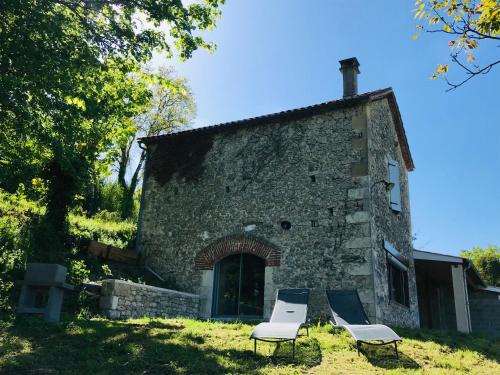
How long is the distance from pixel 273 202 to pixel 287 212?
0.52 meters

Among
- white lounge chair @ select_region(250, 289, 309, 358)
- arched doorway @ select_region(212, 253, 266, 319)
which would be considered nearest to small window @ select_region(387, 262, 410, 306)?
arched doorway @ select_region(212, 253, 266, 319)

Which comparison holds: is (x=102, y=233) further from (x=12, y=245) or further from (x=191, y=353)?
(x=191, y=353)

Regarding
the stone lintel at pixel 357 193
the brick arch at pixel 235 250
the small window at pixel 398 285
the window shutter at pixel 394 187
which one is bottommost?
the small window at pixel 398 285

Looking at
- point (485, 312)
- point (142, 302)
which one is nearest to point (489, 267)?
point (485, 312)

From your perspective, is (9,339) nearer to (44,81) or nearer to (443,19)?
(44,81)

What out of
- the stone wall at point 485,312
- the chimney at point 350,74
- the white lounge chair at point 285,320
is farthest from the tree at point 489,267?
the white lounge chair at point 285,320

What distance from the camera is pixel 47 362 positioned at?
18.6 feet

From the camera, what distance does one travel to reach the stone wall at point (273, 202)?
1048cm

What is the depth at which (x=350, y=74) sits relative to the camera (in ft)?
42.9

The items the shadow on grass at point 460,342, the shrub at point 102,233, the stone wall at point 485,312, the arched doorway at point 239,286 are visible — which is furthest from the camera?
the stone wall at point 485,312

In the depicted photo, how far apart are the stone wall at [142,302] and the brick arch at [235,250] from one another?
1009mm

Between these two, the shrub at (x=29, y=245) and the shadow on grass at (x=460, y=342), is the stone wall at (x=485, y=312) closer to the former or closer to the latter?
the shadow on grass at (x=460, y=342)

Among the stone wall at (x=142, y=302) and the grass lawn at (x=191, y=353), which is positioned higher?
the stone wall at (x=142, y=302)

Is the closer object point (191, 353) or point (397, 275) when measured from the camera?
point (191, 353)
